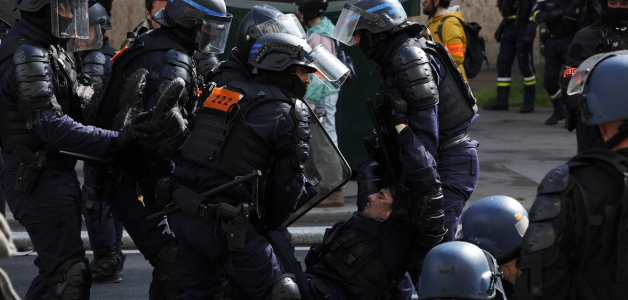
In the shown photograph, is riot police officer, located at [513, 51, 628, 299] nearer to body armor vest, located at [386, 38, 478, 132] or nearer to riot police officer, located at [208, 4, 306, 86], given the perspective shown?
body armor vest, located at [386, 38, 478, 132]

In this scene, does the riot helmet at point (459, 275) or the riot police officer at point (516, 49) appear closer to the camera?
the riot helmet at point (459, 275)

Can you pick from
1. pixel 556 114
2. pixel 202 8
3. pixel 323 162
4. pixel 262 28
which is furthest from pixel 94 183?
pixel 556 114

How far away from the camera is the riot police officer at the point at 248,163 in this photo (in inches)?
173

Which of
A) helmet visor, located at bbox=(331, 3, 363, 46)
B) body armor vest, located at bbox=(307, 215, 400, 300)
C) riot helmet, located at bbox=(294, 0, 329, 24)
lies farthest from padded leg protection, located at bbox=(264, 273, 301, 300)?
riot helmet, located at bbox=(294, 0, 329, 24)

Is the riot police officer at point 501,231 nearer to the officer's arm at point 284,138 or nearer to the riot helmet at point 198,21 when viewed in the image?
the officer's arm at point 284,138

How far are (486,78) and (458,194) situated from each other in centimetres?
1235

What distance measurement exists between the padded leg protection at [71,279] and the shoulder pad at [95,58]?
266cm

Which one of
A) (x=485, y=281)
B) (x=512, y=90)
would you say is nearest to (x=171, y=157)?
(x=485, y=281)

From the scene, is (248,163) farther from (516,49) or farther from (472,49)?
(516,49)

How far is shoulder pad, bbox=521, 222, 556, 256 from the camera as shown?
3.02 metres

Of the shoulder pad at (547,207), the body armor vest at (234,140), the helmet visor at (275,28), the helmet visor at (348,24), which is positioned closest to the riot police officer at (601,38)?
the helmet visor at (348,24)

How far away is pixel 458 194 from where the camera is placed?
509 centimetres

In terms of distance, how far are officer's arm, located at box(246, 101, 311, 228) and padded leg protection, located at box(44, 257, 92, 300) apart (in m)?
1.20

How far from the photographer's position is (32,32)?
496 centimetres
